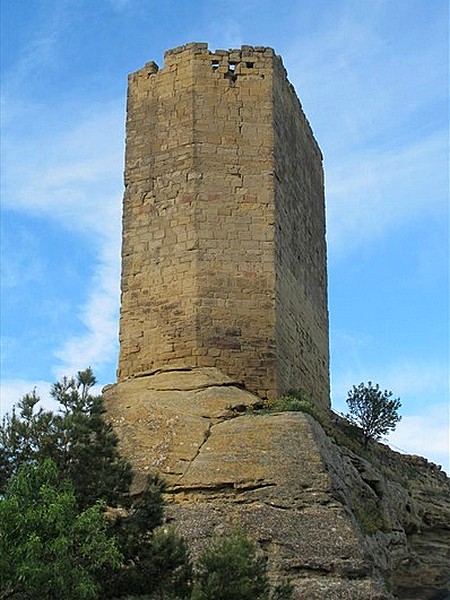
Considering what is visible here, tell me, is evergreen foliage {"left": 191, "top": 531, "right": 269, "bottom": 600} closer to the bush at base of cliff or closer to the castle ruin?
the bush at base of cliff

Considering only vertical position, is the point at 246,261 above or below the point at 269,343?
above

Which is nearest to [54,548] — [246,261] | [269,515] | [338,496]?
[269,515]

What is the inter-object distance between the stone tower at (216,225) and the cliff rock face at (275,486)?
89cm

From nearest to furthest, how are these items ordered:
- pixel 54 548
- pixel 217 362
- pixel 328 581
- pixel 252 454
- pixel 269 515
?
pixel 54 548 → pixel 328 581 → pixel 269 515 → pixel 252 454 → pixel 217 362

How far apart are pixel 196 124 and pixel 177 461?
6.41 m

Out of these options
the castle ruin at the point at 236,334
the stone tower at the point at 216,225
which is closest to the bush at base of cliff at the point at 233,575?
the castle ruin at the point at 236,334

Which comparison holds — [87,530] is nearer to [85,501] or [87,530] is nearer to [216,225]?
[85,501]

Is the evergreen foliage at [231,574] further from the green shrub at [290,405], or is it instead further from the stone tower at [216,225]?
the stone tower at [216,225]

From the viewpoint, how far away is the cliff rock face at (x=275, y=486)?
12.3 metres

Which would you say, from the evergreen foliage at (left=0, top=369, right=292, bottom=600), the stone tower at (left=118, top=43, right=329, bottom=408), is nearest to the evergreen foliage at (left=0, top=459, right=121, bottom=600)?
the evergreen foliage at (left=0, top=369, right=292, bottom=600)

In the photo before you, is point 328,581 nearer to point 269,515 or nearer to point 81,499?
point 269,515

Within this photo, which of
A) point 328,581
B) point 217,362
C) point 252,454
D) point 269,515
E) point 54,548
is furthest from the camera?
point 217,362

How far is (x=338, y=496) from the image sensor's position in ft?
43.8

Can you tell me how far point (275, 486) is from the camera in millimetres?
13180
